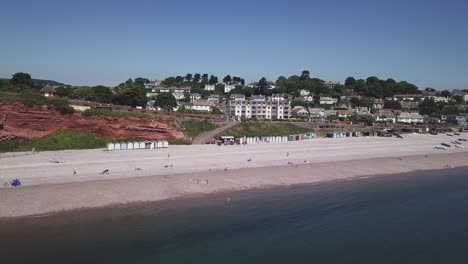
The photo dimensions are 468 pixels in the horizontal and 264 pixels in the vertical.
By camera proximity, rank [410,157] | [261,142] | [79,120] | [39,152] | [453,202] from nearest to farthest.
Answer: [453,202], [39,152], [79,120], [410,157], [261,142]

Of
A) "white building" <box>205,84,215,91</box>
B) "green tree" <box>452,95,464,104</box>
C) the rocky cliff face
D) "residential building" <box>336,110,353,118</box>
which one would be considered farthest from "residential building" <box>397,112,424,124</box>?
"white building" <box>205,84,215,91</box>

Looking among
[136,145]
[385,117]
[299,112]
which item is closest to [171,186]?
[136,145]

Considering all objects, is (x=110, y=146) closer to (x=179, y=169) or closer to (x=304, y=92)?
(x=179, y=169)

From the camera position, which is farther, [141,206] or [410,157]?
[410,157]

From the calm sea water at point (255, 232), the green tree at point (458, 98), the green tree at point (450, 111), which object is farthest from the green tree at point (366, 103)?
the calm sea water at point (255, 232)

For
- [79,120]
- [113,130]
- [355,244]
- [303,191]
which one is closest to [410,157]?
[303,191]

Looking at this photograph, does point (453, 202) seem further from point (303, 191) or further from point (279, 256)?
point (279, 256)

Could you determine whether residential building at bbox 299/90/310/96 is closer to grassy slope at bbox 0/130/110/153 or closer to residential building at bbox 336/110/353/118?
residential building at bbox 336/110/353/118
